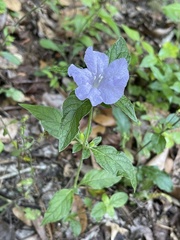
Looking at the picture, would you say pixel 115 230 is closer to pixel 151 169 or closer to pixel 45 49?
pixel 151 169

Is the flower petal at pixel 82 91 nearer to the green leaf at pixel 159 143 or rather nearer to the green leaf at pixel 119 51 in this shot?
the green leaf at pixel 119 51

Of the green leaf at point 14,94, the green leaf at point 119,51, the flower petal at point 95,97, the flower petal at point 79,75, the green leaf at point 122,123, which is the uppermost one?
the green leaf at point 119,51

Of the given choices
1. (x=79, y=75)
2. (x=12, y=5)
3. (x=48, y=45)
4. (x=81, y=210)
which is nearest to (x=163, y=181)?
(x=81, y=210)

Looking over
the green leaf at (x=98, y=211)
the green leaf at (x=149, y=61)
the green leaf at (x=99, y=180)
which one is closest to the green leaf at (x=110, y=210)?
the green leaf at (x=98, y=211)

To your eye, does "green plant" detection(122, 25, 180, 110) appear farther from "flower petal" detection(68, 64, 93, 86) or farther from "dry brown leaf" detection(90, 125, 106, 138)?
"flower petal" detection(68, 64, 93, 86)

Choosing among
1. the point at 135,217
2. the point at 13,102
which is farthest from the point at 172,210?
the point at 13,102

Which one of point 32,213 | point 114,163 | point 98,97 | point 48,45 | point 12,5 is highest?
point 98,97

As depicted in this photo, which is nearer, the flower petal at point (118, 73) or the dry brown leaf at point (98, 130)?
the flower petal at point (118, 73)

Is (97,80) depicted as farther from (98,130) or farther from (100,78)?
(98,130)
